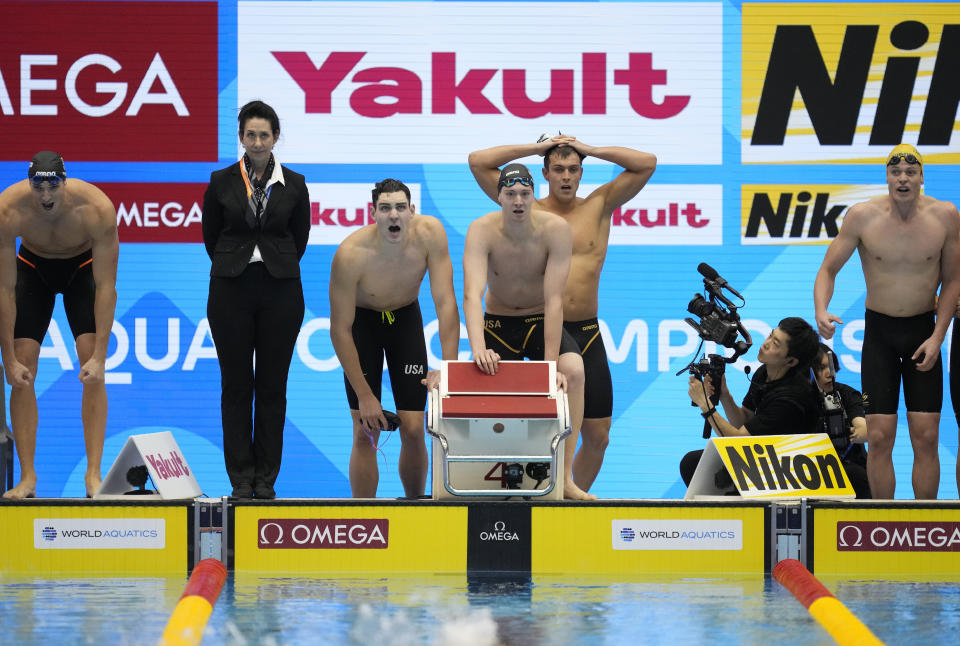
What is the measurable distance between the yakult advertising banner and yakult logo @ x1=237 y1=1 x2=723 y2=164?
0.01 metres

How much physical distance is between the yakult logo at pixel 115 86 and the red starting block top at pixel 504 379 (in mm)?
2962

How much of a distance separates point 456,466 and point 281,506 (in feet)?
2.42

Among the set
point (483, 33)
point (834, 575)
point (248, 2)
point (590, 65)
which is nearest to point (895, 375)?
point (834, 575)

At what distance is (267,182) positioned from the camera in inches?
209

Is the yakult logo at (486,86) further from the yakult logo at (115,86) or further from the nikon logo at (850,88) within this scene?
the yakult logo at (115,86)

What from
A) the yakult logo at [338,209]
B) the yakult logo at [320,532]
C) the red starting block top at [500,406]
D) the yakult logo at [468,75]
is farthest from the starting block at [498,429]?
the yakult logo at [468,75]

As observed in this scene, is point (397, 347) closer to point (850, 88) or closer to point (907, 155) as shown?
point (907, 155)

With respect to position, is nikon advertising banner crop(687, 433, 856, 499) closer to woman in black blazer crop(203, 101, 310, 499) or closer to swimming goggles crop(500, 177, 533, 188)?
swimming goggles crop(500, 177, 533, 188)

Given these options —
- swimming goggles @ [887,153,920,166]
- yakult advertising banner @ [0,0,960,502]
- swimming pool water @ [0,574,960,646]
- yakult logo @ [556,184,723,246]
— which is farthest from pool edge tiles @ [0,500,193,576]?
swimming goggles @ [887,153,920,166]

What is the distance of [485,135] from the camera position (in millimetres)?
7367

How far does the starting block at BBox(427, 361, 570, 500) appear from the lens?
4926mm

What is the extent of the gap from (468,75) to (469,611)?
160 inches

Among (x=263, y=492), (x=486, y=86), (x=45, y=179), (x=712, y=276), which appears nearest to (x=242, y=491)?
(x=263, y=492)

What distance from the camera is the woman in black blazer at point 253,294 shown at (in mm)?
5266
